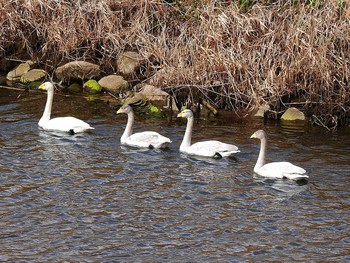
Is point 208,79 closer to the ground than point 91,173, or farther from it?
farther from it

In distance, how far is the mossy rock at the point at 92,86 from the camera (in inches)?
790

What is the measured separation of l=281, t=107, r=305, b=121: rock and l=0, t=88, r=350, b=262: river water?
0.34m

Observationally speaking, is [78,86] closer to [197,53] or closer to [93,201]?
[197,53]

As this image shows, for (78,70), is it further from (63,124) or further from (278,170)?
(278,170)

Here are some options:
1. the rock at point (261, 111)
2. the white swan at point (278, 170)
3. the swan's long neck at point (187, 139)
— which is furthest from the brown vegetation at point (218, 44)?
the white swan at point (278, 170)

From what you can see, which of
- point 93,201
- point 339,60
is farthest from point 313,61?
point 93,201

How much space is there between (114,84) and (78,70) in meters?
1.05

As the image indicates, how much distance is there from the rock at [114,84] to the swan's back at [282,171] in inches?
254

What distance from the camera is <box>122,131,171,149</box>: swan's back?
15.5 m

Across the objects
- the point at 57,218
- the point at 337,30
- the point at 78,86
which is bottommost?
the point at 57,218

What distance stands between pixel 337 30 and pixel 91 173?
661 cm

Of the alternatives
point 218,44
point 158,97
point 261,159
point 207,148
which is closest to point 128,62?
point 158,97

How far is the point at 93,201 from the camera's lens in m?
12.5

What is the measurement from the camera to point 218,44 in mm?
18453
